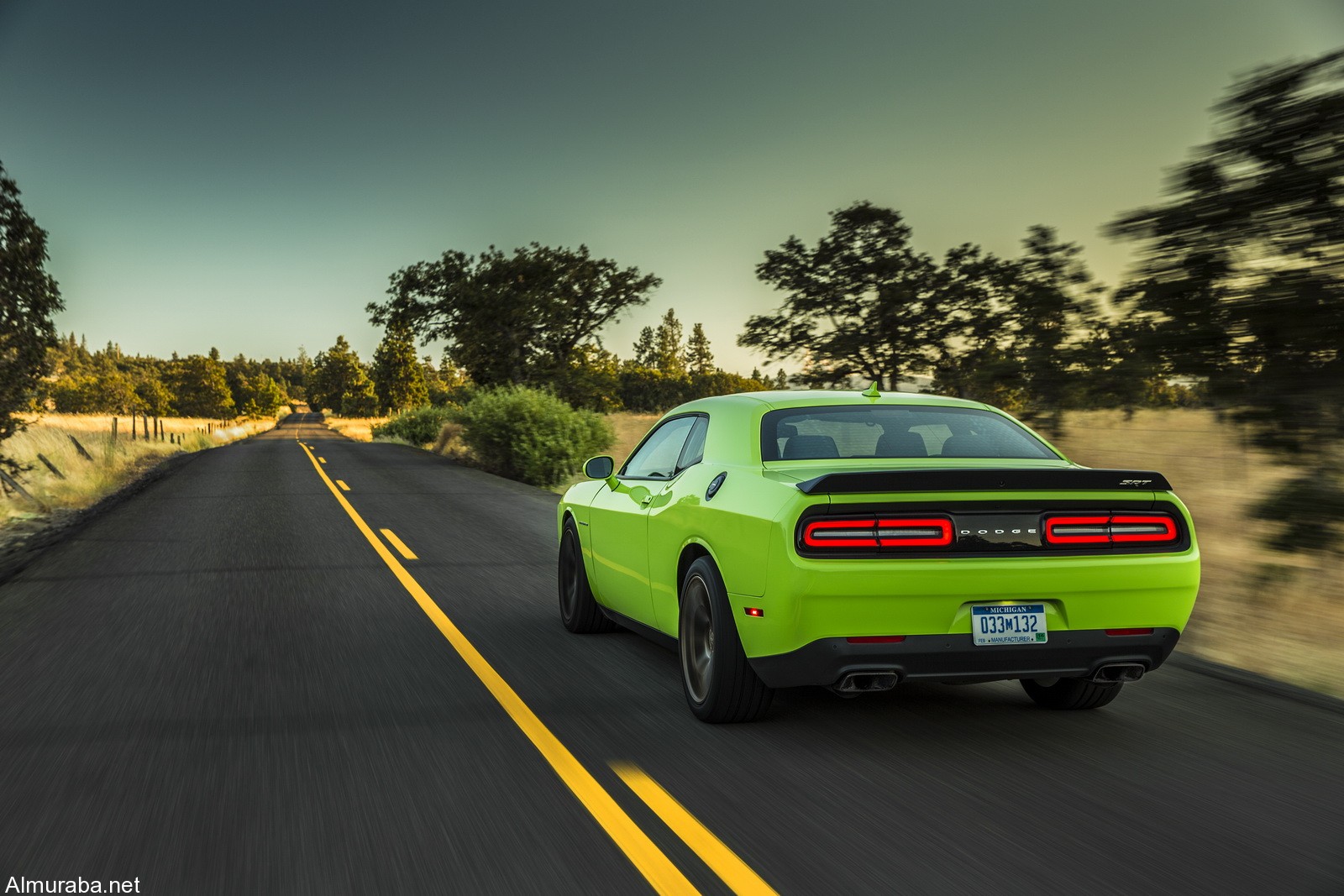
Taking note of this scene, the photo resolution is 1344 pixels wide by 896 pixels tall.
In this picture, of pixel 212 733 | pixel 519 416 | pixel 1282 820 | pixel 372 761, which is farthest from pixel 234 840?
pixel 519 416

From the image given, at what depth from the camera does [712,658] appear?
4855 mm

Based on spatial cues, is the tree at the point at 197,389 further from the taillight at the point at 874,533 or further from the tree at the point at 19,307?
the taillight at the point at 874,533

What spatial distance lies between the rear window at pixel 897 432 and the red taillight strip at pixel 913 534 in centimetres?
92

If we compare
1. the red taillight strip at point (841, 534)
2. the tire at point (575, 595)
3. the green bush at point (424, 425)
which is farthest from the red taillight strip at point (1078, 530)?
the green bush at point (424, 425)

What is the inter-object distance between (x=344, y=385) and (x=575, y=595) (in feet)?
458

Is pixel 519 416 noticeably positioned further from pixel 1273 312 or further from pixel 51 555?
pixel 1273 312

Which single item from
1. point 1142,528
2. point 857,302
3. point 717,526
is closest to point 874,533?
point 717,526

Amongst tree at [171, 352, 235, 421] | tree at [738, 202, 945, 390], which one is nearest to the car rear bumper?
tree at [738, 202, 945, 390]

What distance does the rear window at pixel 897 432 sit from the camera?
5305mm

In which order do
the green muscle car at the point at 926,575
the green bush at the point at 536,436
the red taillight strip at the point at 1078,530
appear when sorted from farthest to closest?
1. the green bush at the point at 536,436
2. the red taillight strip at the point at 1078,530
3. the green muscle car at the point at 926,575

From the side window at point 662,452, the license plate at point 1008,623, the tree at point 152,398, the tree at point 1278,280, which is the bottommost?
the tree at point 152,398

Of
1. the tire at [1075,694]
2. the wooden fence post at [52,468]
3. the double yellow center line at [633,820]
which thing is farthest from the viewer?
the wooden fence post at [52,468]

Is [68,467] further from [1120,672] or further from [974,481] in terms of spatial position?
[1120,672]

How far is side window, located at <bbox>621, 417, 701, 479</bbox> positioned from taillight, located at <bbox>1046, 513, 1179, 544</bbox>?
217 centimetres
